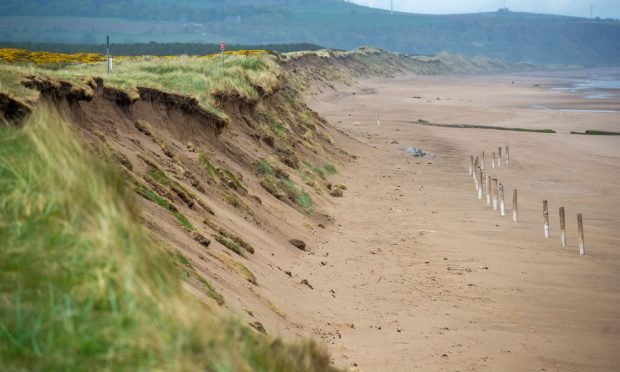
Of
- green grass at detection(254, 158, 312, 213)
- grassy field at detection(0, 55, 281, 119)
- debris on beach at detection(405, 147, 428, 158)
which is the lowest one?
debris on beach at detection(405, 147, 428, 158)

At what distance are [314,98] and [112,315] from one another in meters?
60.3

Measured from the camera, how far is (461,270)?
16203 millimetres

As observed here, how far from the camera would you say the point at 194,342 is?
4.10 meters

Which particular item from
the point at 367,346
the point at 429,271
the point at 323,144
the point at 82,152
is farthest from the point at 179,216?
the point at 323,144

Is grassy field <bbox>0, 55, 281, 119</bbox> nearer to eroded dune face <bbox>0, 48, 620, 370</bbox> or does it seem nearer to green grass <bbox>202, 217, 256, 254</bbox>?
eroded dune face <bbox>0, 48, 620, 370</bbox>

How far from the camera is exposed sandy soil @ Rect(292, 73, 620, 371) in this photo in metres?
11.4

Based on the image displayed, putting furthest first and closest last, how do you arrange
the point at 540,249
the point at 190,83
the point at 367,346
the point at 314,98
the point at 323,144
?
1. the point at 314,98
2. the point at 323,144
3. the point at 190,83
4. the point at 540,249
5. the point at 367,346

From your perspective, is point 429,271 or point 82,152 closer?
point 82,152

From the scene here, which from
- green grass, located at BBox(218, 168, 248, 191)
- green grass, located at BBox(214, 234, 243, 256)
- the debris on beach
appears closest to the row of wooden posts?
the debris on beach

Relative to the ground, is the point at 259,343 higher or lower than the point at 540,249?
higher

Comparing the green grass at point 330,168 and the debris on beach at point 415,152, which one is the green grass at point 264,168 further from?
the debris on beach at point 415,152

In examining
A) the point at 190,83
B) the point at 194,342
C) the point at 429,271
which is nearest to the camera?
the point at 194,342

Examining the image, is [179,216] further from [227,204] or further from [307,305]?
[227,204]

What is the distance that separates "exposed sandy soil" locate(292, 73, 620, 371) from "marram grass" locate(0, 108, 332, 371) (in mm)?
5606
